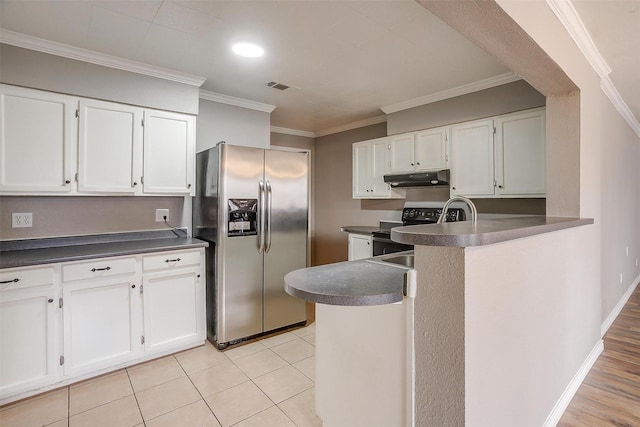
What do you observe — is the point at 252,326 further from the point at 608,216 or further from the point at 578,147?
the point at 608,216

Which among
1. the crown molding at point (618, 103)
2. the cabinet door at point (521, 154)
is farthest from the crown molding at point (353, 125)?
the crown molding at point (618, 103)

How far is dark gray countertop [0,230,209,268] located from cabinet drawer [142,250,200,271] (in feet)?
0.20

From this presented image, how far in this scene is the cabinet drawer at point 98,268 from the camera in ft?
7.29

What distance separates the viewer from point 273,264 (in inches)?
125

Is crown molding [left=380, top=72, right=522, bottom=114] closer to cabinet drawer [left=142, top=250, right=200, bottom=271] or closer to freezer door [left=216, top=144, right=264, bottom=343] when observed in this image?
freezer door [left=216, top=144, right=264, bottom=343]

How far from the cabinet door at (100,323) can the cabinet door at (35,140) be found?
0.78 m

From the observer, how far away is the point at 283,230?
127 inches

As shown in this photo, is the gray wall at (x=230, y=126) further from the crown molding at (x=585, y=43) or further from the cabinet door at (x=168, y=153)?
the crown molding at (x=585, y=43)

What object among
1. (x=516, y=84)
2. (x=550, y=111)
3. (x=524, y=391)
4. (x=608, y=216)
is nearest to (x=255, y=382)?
(x=524, y=391)

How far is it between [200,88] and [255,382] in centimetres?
271

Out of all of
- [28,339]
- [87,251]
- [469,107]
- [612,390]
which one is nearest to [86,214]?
[87,251]

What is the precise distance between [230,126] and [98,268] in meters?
1.90

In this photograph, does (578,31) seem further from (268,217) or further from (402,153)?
(268,217)

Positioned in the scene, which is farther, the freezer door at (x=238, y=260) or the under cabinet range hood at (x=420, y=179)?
the under cabinet range hood at (x=420, y=179)
